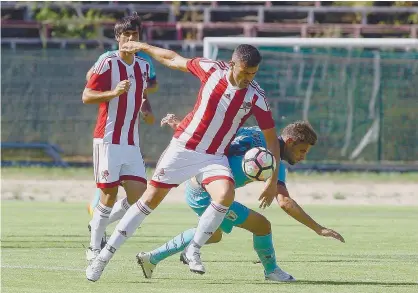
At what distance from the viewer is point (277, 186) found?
356 inches

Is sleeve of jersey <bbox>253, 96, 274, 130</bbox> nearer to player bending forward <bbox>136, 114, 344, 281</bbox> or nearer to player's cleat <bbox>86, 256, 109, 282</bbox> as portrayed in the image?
player bending forward <bbox>136, 114, 344, 281</bbox>

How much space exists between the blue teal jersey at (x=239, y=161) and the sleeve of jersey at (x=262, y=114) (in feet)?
1.30

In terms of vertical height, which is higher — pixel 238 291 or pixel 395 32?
pixel 238 291

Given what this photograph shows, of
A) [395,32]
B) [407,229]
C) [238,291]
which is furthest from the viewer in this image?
[395,32]

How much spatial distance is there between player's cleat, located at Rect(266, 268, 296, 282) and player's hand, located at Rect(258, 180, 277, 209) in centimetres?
62

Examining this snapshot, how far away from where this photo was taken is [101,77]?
1016cm

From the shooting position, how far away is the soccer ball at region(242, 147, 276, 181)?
877cm

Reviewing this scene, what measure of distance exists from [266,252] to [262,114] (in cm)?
108

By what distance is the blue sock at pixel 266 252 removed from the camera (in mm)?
9172

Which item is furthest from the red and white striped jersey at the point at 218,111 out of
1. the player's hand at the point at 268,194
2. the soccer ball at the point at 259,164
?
the player's hand at the point at 268,194

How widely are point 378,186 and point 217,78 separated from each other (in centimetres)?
1232

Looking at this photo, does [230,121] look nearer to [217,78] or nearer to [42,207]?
[217,78]

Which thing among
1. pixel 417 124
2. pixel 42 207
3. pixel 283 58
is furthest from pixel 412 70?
pixel 42 207

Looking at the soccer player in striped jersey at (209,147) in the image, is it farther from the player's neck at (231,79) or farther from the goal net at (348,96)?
the goal net at (348,96)
